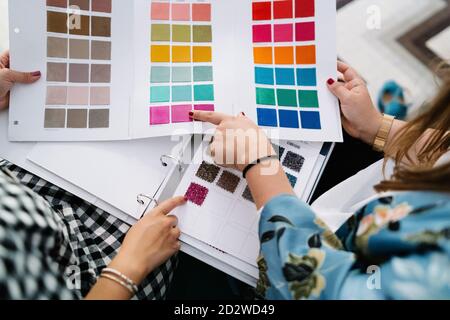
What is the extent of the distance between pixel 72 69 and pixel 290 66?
0.40 m

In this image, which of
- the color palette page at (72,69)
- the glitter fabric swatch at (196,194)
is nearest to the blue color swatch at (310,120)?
the glitter fabric swatch at (196,194)

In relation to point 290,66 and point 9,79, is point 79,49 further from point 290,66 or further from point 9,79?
point 290,66

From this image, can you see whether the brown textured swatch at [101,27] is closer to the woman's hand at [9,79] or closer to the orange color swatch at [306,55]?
the woman's hand at [9,79]

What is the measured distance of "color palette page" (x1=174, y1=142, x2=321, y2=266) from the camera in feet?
2.22

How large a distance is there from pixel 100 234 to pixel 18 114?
261 mm

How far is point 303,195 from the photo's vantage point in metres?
0.70

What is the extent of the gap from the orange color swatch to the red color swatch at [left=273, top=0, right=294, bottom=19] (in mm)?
67

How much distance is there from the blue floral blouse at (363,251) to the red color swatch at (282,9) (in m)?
0.36

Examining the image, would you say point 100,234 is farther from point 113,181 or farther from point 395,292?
point 395,292

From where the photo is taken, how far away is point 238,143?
668 millimetres

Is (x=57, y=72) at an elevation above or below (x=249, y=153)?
above

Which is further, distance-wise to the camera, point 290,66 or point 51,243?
point 290,66

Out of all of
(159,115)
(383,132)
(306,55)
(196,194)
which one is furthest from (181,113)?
(383,132)

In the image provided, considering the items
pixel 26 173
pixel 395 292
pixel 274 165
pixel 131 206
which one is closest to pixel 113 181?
pixel 131 206
